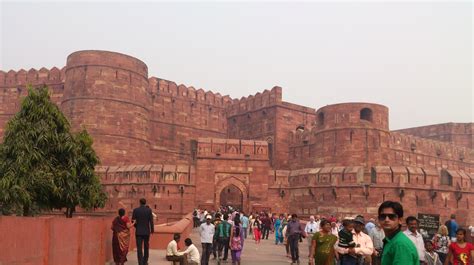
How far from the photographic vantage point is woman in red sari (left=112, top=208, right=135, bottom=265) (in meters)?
6.96

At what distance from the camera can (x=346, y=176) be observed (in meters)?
22.2

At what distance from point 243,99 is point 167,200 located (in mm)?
13711

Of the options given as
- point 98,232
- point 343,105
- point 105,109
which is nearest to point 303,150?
point 343,105

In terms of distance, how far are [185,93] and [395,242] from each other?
32.2m

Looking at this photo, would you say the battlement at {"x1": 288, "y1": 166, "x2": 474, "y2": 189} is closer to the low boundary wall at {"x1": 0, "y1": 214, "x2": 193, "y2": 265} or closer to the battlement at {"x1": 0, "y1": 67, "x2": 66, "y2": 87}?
the low boundary wall at {"x1": 0, "y1": 214, "x2": 193, "y2": 265}

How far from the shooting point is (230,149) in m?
23.5

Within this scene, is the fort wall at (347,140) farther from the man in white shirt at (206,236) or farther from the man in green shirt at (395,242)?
the man in green shirt at (395,242)

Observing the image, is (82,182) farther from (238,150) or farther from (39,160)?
(238,150)

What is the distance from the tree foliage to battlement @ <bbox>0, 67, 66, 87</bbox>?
66.6 ft

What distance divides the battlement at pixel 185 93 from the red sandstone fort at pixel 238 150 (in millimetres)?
74

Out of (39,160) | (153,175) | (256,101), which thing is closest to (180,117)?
(256,101)

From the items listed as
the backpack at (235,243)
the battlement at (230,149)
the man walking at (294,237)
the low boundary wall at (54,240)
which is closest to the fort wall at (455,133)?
the battlement at (230,149)

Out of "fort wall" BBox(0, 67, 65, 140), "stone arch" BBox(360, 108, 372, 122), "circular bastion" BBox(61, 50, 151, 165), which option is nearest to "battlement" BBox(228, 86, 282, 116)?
"stone arch" BBox(360, 108, 372, 122)

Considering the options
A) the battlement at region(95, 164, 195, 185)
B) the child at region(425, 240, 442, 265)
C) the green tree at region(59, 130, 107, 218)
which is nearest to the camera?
the child at region(425, 240, 442, 265)
